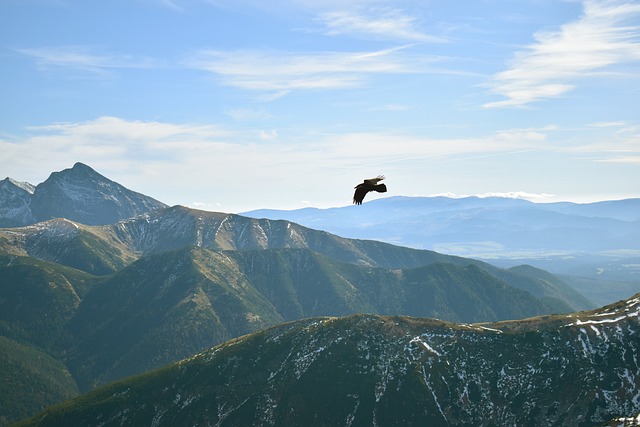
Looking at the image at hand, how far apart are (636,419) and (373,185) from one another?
559 ft

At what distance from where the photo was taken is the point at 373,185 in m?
58.1

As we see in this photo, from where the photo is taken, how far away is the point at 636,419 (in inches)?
7028

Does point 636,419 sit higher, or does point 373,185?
point 373,185

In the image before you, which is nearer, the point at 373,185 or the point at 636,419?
the point at 373,185
